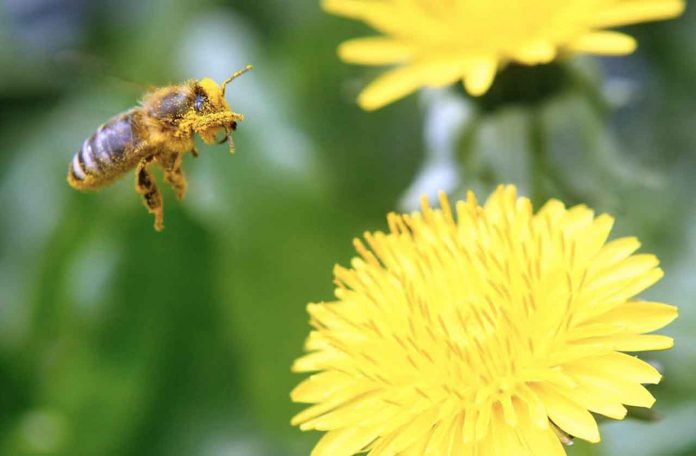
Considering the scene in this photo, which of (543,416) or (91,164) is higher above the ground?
(91,164)

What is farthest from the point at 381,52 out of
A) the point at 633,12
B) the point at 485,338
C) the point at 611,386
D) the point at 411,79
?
the point at 611,386

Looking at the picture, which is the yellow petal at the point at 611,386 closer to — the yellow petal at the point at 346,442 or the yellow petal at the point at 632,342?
the yellow petal at the point at 632,342

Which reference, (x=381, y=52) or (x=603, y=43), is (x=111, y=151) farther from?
(x=603, y=43)

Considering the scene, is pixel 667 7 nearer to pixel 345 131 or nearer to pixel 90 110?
pixel 345 131

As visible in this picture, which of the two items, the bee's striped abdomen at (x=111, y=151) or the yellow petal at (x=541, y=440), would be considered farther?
the bee's striped abdomen at (x=111, y=151)

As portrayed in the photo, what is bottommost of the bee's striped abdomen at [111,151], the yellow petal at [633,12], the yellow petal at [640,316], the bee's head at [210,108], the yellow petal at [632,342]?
the yellow petal at [632,342]

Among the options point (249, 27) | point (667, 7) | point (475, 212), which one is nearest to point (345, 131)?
point (249, 27)

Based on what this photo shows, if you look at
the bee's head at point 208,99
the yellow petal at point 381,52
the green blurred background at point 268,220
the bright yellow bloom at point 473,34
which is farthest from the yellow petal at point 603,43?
the bee's head at point 208,99
